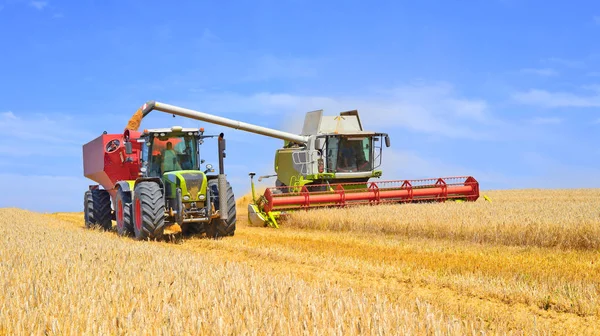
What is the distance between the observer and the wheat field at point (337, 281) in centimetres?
364

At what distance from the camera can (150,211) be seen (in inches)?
402

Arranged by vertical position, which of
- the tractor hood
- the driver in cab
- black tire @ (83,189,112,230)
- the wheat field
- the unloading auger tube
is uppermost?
the unloading auger tube

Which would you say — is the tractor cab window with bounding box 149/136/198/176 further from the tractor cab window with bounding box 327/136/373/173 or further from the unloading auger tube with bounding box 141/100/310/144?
the tractor cab window with bounding box 327/136/373/173

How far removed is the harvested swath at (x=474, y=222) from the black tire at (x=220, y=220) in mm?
2699

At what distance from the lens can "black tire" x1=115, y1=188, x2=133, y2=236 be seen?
11.3 metres

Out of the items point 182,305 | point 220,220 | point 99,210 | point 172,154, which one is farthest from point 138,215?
point 182,305

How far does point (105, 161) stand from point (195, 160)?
317 centimetres

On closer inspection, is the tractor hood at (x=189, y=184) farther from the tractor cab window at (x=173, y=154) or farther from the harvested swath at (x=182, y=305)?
the harvested swath at (x=182, y=305)

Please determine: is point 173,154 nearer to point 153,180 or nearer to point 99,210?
point 153,180

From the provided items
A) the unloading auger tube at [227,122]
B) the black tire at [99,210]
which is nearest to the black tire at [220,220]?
the black tire at [99,210]

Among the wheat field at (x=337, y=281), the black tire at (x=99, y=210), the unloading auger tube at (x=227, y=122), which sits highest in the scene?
the unloading auger tube at (x=227, y=122)

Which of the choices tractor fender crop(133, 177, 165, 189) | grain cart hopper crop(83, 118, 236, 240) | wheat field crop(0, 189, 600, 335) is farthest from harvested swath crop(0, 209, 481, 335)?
tractor fender crop(133, 177, 165, 189)

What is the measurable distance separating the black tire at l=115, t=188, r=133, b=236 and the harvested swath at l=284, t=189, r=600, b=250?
152 inches

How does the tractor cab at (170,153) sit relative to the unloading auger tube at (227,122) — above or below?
below
